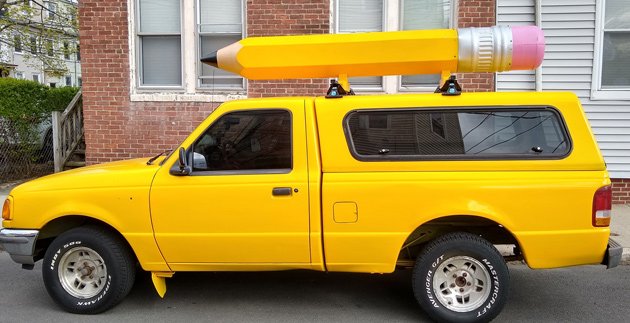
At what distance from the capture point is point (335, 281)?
5000 mm

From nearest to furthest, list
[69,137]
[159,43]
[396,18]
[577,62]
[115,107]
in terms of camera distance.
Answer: [577,62]
[396,18]
[115,107]
[159,43]
[69,137]

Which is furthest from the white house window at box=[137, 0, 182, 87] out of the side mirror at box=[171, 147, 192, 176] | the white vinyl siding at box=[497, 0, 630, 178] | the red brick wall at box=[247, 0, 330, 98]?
the white vinyl siding at box=[497, 0, 630, 178]

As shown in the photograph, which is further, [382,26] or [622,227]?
[382,26]

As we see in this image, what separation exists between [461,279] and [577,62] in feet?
17.9

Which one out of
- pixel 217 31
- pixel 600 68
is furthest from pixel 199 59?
pixel 600 68

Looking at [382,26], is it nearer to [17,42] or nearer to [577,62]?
[577,62]

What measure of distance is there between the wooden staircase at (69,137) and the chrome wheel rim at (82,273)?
590 centimetres

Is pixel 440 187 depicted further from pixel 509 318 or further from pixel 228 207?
pixel 228 207

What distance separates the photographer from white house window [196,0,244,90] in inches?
330

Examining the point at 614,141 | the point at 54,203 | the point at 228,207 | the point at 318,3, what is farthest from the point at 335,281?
the point at 614,141

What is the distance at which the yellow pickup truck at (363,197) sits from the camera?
3.73m

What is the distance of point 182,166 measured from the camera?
3.90 metres

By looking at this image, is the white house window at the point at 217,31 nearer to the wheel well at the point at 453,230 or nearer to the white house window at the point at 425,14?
the white house window at the point at 425,14

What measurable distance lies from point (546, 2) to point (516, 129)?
16.1 feet
